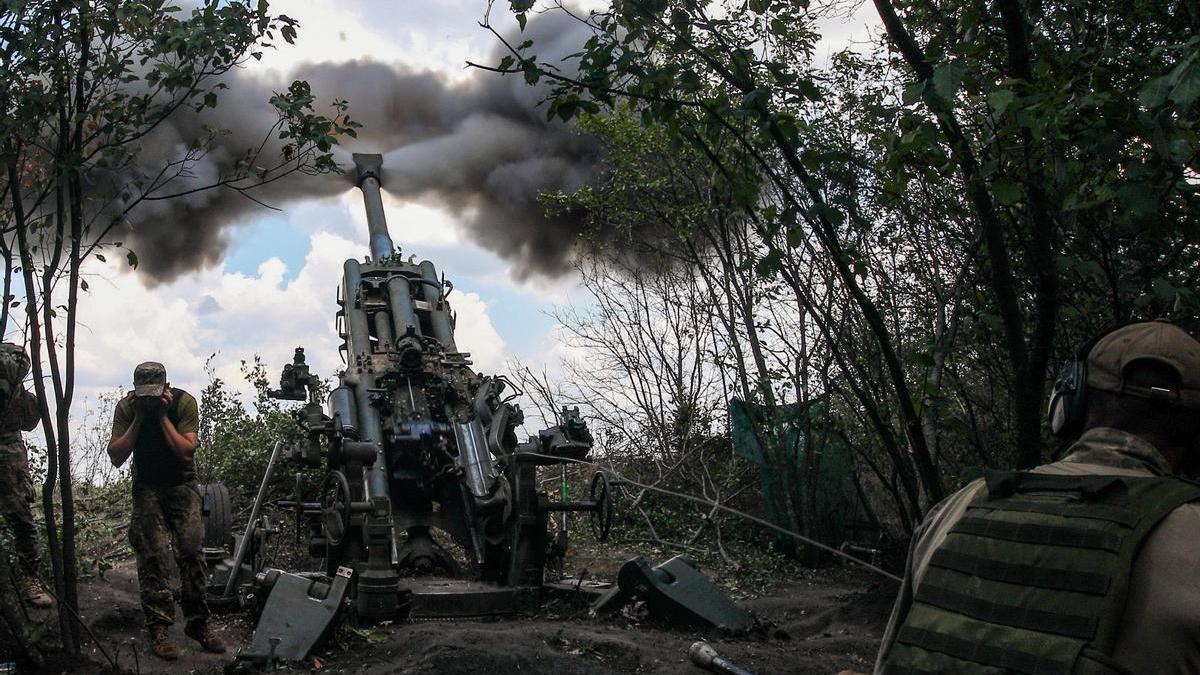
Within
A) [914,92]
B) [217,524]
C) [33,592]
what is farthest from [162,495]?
[914,92]

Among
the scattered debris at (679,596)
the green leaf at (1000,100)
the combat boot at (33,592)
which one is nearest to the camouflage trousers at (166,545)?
the combat boot at (33,592)

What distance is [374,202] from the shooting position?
11445 mm

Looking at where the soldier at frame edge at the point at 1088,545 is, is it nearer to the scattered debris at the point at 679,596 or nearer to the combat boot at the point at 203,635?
the scattered debris at the point at 679,596

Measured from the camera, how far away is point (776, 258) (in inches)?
153

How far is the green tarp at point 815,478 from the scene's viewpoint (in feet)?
36.6

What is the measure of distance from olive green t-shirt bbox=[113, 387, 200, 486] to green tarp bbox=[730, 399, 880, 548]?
5.89 m

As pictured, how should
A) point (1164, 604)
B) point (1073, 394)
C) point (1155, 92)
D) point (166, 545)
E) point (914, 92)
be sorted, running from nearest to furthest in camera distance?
point (1164, 604), point (1073, 394), point (1155, 92), point (914, 92), point (166, 545)

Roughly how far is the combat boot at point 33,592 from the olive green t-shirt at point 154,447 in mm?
1138

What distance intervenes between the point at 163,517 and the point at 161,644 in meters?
0.75

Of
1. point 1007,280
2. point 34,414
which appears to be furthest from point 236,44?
point 1007,280

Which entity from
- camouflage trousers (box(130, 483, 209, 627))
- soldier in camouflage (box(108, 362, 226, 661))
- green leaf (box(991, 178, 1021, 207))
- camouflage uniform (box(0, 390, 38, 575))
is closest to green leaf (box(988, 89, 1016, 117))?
green leaf (box(991, 178, 1021, 207))

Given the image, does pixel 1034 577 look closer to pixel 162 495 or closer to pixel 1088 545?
pixel 1088 545

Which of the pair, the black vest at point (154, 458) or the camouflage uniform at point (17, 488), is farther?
the camouflage uniform at point (17, 488)

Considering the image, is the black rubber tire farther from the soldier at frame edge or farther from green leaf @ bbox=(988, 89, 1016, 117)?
the soldier at frame edge
